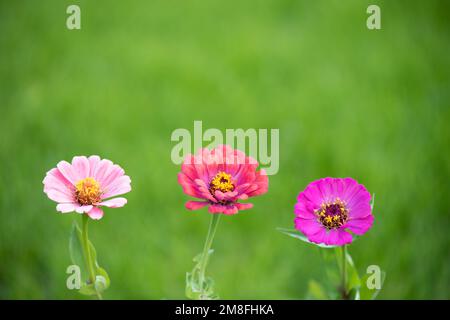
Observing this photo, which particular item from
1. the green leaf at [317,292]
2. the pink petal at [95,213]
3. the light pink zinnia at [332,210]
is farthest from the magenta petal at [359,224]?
the pink petal at [95,213]

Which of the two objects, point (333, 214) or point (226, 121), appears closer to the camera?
point (333, 214)

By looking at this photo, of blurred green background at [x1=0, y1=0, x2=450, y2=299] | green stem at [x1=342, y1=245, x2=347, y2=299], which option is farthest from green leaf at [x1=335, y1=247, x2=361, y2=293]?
blurred green background at [x1=0, y1=0, x2=450, y2=299]

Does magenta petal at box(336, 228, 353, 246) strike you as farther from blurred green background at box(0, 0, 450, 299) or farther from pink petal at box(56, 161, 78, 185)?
blurred green background at box(0, 0, 450, 299)

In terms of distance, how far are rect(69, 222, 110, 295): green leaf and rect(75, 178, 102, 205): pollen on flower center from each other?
0.05m

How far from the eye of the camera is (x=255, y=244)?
152cm

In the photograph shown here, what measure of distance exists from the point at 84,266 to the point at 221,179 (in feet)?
0.89

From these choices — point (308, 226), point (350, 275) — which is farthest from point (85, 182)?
point (350, 275)

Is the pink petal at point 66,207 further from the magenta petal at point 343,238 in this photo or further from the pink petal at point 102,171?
the magenta petal at point 343,238

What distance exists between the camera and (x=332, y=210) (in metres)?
0.72

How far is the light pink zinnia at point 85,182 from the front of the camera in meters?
0.70

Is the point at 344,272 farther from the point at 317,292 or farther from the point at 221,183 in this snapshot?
the point at 221,183

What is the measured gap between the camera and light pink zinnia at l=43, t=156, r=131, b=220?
698 millimetres
